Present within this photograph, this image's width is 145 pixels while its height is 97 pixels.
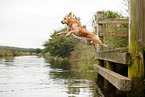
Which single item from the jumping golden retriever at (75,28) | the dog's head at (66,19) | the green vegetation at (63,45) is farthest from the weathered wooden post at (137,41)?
the green vegetation at (63,45)

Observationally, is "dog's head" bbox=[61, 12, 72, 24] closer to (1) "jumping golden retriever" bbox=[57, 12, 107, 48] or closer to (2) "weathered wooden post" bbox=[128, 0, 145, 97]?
(1) "jumping golden retriever" bbox=[57, 12, 107, 48]

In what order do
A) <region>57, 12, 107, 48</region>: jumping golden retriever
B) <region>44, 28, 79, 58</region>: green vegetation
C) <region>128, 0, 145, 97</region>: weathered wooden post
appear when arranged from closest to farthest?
<region>128, 0, 145, 97</region>: weathered wooden post → <region>57, 12, 107, 48</region>: jumping golden retriever → <region>44, 28, 79, 58</region>: green vegetation

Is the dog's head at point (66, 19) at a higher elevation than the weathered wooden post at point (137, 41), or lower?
higher

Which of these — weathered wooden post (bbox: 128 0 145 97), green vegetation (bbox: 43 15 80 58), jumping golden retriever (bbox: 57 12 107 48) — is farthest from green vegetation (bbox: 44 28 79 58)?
weathered wooden post (bbox: 128 0 145 97)

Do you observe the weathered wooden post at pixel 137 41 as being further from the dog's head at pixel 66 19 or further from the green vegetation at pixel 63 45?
the green vegetation at pixel 63 45

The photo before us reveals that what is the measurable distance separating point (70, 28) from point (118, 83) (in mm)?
3031

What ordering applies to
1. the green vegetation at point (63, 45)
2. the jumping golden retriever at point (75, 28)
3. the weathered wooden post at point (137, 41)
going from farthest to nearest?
1. the green vegetation at point (63, 45)
2. the jumping golden retriever at point (75, 28)
3. the weathered wooden post at point (137, 41)

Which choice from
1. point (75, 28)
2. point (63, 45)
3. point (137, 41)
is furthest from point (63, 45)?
point (137, 41)

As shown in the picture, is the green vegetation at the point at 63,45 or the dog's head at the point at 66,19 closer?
the dog's head at the point at 66,19

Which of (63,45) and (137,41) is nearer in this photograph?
(137,41)

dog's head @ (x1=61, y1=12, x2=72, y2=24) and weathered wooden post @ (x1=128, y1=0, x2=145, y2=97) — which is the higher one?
dog's head @ (x1=61, y1=12, x2=72, y2=24)

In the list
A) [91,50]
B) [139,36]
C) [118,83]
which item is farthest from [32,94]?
[91,50]

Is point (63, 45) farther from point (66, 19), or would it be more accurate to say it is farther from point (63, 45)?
point (66, 19)

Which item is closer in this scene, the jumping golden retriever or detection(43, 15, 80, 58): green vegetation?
the jumping golden retriever
